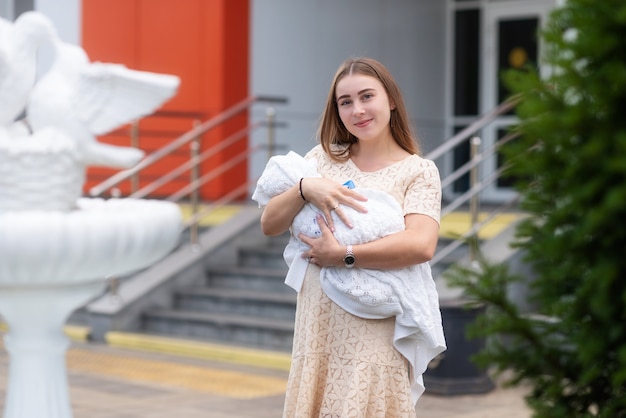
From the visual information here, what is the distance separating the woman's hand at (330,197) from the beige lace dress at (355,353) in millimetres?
109

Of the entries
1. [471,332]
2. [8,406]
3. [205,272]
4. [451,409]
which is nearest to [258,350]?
[205,272]

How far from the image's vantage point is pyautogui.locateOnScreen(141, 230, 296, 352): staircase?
31.1ft

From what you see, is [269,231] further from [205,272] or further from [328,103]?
[205,272]

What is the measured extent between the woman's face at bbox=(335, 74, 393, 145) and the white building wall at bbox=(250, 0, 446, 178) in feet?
32.4

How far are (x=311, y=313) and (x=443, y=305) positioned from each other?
395cm

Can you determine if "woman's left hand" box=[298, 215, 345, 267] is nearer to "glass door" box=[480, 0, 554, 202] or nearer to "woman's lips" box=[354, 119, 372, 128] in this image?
"woman's lips" box=[354, 119, 372, 128]

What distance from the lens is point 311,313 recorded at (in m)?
3.51

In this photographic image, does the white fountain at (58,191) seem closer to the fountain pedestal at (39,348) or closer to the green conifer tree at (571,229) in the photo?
the fountain pedestal at (39,348)

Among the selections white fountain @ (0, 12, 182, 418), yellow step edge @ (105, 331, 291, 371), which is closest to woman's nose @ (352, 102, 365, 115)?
white fountain @ (0, 12, 182, 418)

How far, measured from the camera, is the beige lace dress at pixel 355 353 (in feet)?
11.2

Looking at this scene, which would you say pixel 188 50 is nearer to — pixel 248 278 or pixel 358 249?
pixel 248 278

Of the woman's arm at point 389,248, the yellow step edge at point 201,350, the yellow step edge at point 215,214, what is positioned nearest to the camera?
the woman's arm at point 389,248

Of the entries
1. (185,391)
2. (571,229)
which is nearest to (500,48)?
(185,391)

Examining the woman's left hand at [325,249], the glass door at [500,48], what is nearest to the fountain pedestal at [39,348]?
the woman's left hand at [325,249]
